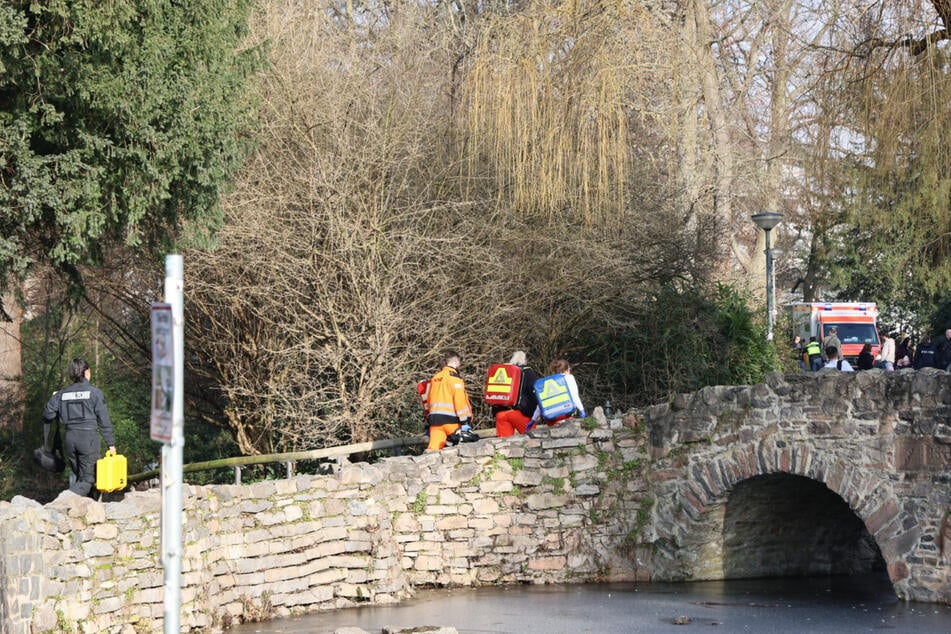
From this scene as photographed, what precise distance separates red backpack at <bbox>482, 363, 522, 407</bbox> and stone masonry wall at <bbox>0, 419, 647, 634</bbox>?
0.75m

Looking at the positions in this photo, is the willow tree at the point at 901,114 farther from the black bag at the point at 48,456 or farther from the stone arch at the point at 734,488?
the black bag at the point at 48,456

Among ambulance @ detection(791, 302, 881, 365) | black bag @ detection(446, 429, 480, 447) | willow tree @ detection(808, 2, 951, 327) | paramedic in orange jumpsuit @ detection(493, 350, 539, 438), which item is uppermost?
willow tree @ detection(808, 2, 951, 327)

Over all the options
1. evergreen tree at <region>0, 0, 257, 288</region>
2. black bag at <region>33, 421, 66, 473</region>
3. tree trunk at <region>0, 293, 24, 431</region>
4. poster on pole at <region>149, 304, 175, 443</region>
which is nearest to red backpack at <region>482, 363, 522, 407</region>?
evergreen tree at <region>0, 0, 257, 288</region>

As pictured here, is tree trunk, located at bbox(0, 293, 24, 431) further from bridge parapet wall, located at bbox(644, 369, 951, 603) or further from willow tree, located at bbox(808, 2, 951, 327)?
willow tree, located at bbox(808, 2, 951, 327)

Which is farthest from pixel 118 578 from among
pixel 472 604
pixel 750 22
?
pixel 750 22

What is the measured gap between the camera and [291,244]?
16188 mm

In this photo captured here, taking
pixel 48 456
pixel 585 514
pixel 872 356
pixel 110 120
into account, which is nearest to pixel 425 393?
pixel 585 514

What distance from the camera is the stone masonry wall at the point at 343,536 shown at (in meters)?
10.3

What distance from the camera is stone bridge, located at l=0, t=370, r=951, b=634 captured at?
1159 centimetres

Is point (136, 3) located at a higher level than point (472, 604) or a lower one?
higher

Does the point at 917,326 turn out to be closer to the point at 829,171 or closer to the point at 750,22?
the point at 750,22

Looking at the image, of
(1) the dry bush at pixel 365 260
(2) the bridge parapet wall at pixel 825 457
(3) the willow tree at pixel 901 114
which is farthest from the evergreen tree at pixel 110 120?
(3) the willow tree at pixel 901 114

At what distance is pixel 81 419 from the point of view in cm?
1273

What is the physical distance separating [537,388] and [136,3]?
19.4 ft
